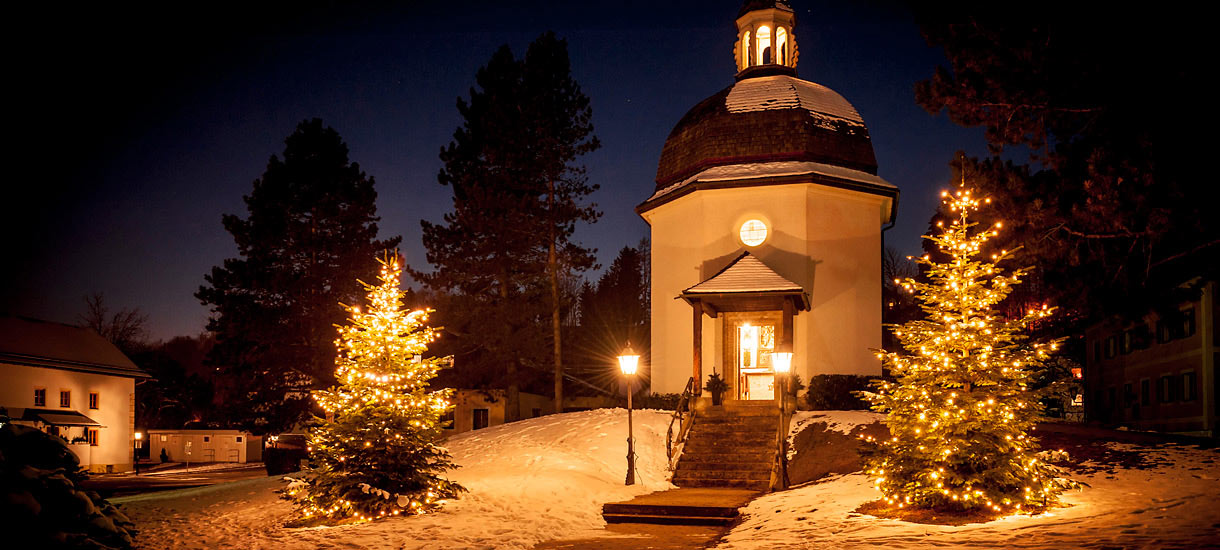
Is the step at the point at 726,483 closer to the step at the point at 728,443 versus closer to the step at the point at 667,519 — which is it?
the step at the point at 728,443

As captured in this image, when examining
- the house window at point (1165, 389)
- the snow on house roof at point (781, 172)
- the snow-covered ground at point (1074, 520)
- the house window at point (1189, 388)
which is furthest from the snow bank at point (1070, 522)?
the house window at point (1165, 389)

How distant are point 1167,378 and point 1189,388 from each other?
2202 mm

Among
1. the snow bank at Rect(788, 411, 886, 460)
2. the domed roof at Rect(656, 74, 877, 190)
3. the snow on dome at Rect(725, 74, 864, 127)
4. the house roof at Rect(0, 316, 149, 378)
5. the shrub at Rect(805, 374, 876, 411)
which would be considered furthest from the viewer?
the house roof at Rect(0, 316, 149, 378)

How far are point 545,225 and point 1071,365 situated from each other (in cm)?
3464

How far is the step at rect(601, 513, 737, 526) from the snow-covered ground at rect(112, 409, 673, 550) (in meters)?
0.38

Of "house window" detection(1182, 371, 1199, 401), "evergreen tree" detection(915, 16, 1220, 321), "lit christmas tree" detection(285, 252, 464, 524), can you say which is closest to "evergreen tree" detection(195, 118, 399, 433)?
"lit christmas tree" detection(285, 252, 464, 524)

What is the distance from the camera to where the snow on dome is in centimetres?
2789

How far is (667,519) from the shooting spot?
14.8m

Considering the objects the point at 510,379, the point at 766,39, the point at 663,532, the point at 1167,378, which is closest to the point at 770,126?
the point at 766,39

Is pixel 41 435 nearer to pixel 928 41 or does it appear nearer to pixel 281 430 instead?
pixel 928 41

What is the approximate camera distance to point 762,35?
102 ft

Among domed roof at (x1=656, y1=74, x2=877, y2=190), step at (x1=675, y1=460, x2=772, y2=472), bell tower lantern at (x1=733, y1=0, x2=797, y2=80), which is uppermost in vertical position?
bell tower lantern at (x1=733, y1=0, x2=797, y2=80)

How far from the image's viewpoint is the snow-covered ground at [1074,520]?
941 centimetres

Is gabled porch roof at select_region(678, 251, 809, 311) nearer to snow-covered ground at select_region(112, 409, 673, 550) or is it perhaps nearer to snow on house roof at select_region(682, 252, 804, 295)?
snow on house roof at select_region(682, 252, 804, 295)
